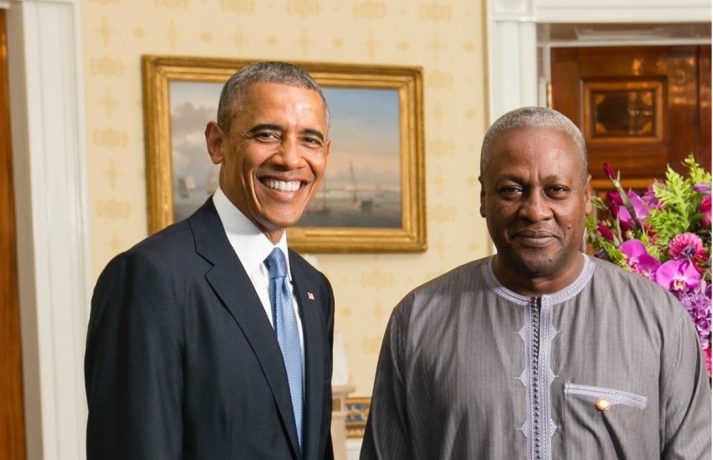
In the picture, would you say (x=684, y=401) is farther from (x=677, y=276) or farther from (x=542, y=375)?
(x=677, y=276)

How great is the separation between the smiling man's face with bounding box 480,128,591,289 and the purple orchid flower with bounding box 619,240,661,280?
0.42m

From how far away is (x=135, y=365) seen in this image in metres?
2.37

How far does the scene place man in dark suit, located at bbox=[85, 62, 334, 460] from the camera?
7.84ft

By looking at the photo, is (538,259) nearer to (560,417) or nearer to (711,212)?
(560,417)

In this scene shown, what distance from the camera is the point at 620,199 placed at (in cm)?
301

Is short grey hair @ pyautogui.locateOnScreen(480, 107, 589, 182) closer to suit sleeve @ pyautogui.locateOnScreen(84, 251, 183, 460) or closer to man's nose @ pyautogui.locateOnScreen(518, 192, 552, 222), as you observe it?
man's nose @ pyautogui.locateOnScreen(518, 192, 552, 222)

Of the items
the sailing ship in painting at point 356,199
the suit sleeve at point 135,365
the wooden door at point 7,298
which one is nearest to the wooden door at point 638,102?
the sailing ship in painting at point 356,199

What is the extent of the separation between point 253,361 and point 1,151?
3.14 m

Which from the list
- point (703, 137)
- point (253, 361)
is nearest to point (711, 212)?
point (253, 361)

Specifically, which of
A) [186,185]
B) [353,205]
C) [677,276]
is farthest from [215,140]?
[353,205]

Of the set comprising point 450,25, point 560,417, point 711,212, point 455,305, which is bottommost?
point 560,417

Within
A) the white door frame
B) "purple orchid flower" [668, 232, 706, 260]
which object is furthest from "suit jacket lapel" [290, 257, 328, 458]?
the white door frame

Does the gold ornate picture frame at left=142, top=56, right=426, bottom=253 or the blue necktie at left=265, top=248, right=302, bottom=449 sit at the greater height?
the gold ornate picture frame at left=142, top=56, right=426, bottom=253

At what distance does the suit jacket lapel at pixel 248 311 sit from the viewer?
2523mm
